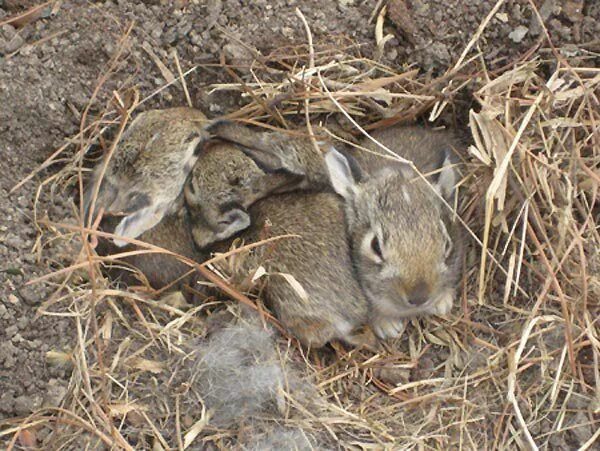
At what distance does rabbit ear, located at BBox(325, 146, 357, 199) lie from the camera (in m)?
5.00

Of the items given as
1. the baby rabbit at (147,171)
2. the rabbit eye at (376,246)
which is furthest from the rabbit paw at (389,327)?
the baby rabbit at (147,171)

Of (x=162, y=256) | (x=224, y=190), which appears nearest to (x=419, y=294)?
(x=224, y=190)

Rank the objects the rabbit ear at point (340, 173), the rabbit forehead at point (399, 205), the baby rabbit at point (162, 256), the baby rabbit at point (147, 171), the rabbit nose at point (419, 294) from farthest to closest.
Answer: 1. the baby rabbit at point (162, 256)
2. the baby rabbit at point (147, 171)
3. the rabbit ear at point (340, 173)
4. the rabbit forehead at point (399, 205)
5. the rabbit nose at point (419, 294)

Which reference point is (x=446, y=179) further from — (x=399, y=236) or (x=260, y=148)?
(x=260, y=148)

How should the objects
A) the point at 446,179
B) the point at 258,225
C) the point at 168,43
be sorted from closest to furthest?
the point at 446,179, the point at 258,225, the point at 168,43

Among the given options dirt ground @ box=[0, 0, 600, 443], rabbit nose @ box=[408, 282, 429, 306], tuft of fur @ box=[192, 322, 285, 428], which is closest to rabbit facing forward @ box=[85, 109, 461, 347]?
rabbit nose @ box=[408, 282, 429, 306]

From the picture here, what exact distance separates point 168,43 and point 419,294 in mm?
2196

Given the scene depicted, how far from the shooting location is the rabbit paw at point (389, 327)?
508 centimetres

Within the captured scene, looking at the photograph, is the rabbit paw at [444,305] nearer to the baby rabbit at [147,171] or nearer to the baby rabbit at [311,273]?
the baby rabbit at [311,273]

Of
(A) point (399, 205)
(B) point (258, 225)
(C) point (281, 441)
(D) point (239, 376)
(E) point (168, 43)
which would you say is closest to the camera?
(C) point (281, 441)

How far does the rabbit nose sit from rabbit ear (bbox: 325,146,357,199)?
74 cm

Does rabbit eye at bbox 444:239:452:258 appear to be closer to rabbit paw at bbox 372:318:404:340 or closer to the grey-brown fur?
the grey-brown fur

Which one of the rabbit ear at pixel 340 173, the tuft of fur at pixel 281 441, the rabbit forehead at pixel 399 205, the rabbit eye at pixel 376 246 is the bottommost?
the tuft of fur at pixel 281 441

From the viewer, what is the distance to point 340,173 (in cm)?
510
